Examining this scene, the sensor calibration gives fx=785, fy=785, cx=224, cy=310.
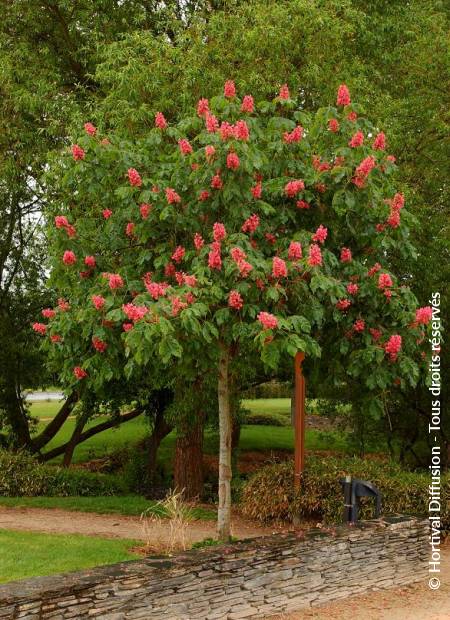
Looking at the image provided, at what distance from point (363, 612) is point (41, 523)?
20.9 ft

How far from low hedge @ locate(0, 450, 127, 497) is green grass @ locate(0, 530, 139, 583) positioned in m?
4.43

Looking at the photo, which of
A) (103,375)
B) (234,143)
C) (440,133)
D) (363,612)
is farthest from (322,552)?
(440,133)

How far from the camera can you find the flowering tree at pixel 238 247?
26.1ft

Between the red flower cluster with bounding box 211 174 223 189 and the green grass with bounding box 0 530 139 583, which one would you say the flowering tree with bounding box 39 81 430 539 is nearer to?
the red flower cluster with bounding box 211 174 223 189

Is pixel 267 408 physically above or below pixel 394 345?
below

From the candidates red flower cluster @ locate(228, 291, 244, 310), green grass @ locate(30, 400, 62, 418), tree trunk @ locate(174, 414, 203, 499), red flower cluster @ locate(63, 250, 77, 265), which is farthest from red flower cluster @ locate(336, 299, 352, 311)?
green grass @ locate(30, 400, 62, 418)

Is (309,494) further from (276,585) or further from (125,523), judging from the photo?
(276,585)

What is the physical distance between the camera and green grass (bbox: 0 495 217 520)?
14656mm

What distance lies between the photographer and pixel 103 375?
8.69 m

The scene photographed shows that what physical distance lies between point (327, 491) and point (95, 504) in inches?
190

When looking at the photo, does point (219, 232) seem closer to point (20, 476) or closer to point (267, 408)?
point (20, 476)

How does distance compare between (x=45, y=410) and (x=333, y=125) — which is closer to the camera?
(x=333, y=125)

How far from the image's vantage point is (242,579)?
312 inches

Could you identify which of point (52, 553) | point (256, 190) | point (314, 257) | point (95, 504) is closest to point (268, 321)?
point (314, 257)
